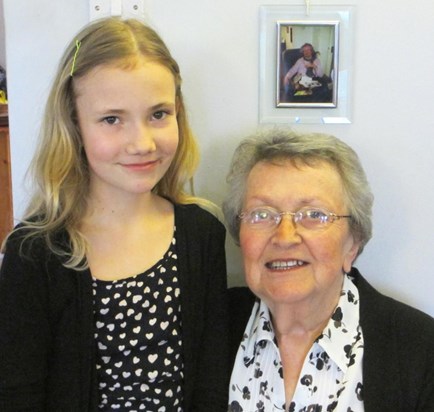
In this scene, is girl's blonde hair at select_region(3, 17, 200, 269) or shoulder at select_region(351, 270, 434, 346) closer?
girl's blonde hair at select_region(3, 17, 200, 269)

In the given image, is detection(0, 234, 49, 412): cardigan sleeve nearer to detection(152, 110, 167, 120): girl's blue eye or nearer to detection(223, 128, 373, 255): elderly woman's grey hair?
detection(152, 110, 167, 120): girl's blue eye

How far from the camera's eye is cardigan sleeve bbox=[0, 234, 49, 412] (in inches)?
49.1

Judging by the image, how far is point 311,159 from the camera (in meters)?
1.32

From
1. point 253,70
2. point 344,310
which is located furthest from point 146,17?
point 344,310

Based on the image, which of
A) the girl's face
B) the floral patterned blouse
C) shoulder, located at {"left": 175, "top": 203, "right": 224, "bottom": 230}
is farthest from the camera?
shoulder, located at {"left": 175, "top": 203, "right": 224, "bottom": 230}

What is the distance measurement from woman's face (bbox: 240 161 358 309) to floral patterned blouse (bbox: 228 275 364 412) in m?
0.10

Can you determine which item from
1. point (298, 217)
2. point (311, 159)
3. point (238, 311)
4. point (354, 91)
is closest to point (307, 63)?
point (354, 91)

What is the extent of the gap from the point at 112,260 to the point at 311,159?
1.70ft

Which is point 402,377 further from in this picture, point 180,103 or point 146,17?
point 146,17

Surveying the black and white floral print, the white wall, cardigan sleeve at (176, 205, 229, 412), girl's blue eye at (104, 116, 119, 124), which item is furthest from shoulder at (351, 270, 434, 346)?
girl's blue eye at (104, 116, 119, 124)

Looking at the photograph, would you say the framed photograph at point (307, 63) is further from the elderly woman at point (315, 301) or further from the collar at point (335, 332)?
the collar at point (335, 332)

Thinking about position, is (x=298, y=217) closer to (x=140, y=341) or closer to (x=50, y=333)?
(x=140, y=341)

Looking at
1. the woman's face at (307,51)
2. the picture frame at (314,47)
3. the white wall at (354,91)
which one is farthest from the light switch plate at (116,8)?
the woman's face at (307,51)

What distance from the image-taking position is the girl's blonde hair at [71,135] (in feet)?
4.05
